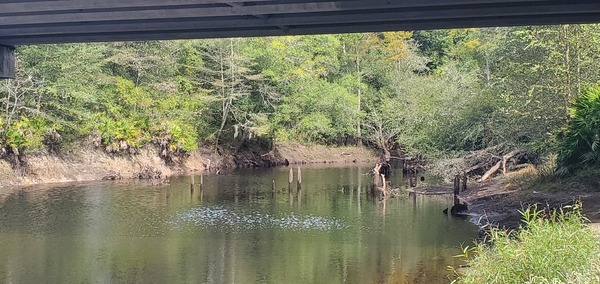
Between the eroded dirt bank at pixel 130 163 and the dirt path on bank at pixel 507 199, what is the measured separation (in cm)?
1903

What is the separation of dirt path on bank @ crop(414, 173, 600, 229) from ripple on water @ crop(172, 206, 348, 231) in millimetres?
5311

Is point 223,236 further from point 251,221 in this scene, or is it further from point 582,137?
point 582,137

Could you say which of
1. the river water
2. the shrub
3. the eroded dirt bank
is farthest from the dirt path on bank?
the eroded dirt bank

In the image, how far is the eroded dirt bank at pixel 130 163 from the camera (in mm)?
35688

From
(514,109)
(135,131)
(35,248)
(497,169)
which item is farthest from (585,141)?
(135,131)

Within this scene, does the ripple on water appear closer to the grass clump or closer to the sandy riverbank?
the sandy riverbank

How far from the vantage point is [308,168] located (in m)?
48.2

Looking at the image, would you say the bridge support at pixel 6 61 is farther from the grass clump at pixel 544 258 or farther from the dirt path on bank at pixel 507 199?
the grass clump at pixel 544 258

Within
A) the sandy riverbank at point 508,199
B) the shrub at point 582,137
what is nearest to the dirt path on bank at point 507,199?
the sandy riverbank at point 508,199

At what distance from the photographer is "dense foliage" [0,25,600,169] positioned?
2678 cm

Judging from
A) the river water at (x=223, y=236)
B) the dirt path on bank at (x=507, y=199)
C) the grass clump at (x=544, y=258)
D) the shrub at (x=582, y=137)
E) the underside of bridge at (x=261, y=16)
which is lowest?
the river water at (x=223, y=236)

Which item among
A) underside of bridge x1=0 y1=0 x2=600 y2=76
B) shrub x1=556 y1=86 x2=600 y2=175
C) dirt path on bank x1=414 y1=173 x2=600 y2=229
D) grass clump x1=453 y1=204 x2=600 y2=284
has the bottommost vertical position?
dirt path on bank x1=414 y1=173 x2=600 y2=229

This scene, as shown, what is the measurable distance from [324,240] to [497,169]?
12.8 meters

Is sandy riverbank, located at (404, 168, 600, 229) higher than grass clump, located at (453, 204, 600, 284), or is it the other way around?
grass clump, located at (453, 204, 600, 284)
